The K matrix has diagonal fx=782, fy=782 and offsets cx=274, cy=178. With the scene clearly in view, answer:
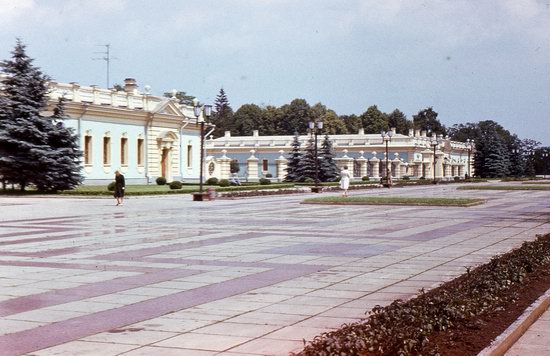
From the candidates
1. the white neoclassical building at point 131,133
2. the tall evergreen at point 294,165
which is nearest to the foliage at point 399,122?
the tall evergreen at point 294,165

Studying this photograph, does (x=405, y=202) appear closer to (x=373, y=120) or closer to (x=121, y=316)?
(x=121, y=316)

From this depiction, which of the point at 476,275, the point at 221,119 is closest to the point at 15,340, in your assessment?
the point at 476,275

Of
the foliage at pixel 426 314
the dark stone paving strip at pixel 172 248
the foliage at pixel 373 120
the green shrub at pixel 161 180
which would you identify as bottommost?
the dark stone paving strip at pixel 172 248

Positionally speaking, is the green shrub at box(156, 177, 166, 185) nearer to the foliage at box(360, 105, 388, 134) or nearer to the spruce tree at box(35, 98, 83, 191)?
the spruce tree at box(35, 98, 83, 191)

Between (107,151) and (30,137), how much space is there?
12333 mm

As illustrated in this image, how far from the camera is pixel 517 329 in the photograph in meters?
6.84

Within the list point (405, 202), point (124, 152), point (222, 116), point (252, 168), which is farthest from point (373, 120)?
point (405, 202)

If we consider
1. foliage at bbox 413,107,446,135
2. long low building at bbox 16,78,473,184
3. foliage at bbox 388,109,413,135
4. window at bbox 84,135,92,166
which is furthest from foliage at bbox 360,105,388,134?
window at bbox 84,135,92,166

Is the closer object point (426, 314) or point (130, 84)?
point (426, 314)

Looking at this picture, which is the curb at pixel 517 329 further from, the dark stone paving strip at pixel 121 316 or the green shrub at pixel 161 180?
the green shrub at pixel 161 180

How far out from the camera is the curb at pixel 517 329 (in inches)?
241

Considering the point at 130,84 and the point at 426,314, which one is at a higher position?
the point at 130,84

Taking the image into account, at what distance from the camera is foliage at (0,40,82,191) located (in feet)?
132

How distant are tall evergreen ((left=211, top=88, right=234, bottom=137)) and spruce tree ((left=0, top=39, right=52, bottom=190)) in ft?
260
